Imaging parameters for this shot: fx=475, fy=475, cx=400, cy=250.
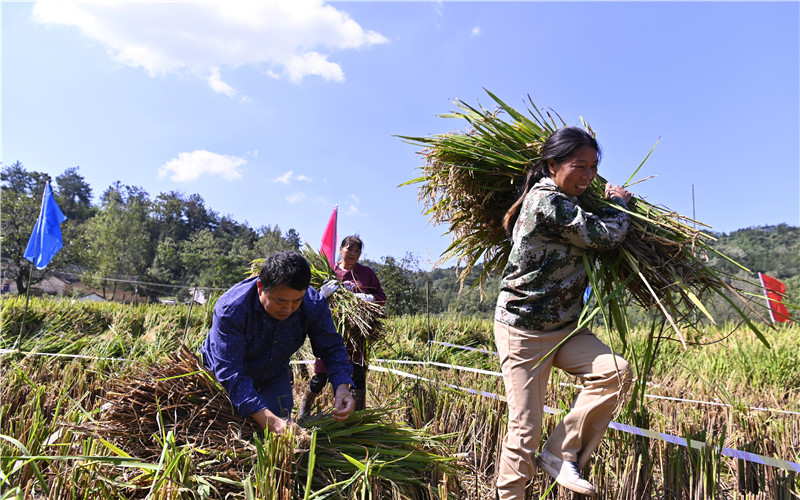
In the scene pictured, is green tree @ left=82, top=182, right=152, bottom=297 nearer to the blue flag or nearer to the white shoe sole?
the blue flag

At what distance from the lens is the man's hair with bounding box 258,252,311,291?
190cm

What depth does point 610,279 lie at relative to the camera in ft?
6.53

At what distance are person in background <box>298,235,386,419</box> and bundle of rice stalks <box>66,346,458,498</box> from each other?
1086 millimetres

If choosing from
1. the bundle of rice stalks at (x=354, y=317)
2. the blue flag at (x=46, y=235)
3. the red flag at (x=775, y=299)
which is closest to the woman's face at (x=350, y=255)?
the bundle of rice stalks at (x=354, y=317)

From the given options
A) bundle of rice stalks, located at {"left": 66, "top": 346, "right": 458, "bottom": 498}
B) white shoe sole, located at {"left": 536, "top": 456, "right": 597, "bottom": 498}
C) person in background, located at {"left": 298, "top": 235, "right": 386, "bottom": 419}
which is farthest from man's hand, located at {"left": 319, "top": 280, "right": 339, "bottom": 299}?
white shoe sole, located at {"left": 536, "top": 456, "right": 597, "bottom": 498}

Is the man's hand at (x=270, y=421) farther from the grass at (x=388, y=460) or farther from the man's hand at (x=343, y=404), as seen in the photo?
the man's hand at (x=343, y=404)

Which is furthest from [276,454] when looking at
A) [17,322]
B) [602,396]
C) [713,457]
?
[17,322]

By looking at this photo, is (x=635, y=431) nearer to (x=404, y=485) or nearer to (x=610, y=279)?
(x=610, y=279)

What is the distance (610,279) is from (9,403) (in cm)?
347

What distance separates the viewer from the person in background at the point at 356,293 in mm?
3221

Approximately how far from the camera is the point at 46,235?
7164 mm

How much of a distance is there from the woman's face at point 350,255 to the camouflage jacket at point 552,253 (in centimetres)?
205

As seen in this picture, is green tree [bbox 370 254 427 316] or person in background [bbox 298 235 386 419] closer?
person in background [bbox 298 235 386 419]

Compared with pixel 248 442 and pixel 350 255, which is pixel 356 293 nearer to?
pixel 350 255
